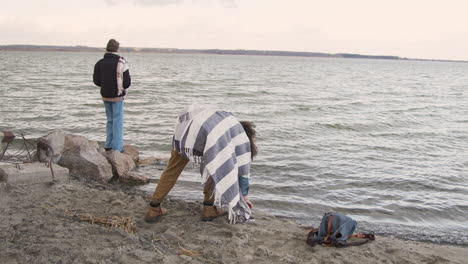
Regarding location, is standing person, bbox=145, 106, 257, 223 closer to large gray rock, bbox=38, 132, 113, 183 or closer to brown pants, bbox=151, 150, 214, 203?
brown pants, bbox=151, 150, 214, 203

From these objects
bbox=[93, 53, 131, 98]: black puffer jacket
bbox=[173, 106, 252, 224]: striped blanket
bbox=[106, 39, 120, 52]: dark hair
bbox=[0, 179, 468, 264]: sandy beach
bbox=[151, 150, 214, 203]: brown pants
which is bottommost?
bbox=[0, 179, 468, 264]: sandy beach

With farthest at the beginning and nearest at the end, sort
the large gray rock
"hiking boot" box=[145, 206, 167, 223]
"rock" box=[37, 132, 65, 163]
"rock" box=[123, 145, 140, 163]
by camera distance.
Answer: "rock" box=[123, 145, 140, 163] → "rock" box=[37, 132, 65, 163] → the large gray rock → "hiking boot" box=[145, 206, 167, 223]

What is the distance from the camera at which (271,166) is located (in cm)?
937

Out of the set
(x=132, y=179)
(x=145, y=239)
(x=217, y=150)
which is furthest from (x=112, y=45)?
(x=145, y=239)

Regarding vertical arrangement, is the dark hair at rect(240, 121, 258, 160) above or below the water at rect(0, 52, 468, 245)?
above

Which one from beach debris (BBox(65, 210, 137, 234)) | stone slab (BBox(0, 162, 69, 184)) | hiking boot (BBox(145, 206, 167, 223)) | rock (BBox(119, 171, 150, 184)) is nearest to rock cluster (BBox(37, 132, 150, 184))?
rock (BBox(119, 171, 150, 184))

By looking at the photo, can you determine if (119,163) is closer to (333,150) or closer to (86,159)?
(86,159)

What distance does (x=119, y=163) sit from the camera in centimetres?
786

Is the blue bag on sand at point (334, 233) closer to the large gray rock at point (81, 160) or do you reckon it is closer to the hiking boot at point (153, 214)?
the hiking boot at point (153, 214)

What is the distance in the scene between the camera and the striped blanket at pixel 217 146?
4.54 m

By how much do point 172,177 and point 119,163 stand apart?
Result: 3.16 meters

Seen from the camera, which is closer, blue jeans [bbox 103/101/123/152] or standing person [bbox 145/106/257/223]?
standing person [bbox 145/106/257/223]

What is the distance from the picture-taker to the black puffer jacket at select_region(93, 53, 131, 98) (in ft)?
25.0

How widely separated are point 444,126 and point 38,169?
14.6 m
